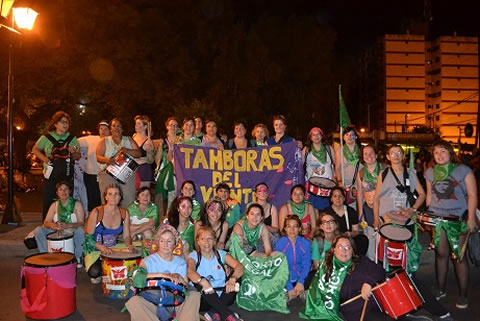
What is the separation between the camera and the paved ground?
5074 millimetres

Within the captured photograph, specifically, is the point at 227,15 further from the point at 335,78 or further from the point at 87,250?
the point at 87,250

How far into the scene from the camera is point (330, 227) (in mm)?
5715

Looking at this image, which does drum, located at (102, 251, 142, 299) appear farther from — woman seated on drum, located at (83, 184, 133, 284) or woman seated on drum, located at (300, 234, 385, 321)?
woman seated on drum, located at (300, 234, 385, 321)

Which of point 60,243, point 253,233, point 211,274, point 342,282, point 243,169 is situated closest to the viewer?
point 342,282

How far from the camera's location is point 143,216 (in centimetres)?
679

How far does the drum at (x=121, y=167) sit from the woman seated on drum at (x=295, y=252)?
261cm

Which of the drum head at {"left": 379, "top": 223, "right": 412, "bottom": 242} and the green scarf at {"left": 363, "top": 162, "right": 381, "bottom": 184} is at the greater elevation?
the green scarf at {"left": 363, "top": 162, "right": 381, "bottom": 184}

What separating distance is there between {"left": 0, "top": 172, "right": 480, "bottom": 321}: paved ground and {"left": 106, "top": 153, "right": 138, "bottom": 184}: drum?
147 cm

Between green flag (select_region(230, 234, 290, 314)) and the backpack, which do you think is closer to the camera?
green flag (select_region(230, 234, 290, 314))

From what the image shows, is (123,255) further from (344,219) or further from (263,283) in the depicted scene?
(344,219)

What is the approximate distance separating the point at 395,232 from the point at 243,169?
2866 mm

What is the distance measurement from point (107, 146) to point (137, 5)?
1526cm

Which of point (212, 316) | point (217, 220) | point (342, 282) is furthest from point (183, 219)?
point (342, 282)

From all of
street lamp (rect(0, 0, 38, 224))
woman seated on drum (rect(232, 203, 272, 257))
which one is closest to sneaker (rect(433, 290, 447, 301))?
woman seated on drum (rect(232, 203, 272, 257))
